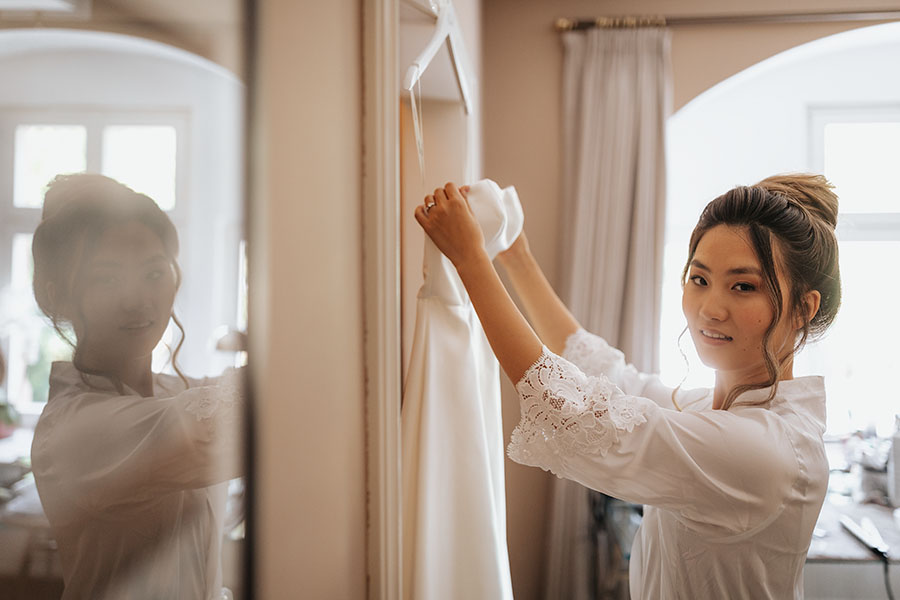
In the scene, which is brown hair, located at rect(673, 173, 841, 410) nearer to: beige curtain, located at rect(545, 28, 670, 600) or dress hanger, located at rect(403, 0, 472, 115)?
dress hanger, located at rect(403, 0, 472, 115)

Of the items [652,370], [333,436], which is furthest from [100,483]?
[652,370]

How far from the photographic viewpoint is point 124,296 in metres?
0.30

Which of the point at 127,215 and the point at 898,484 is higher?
the point at 127,215

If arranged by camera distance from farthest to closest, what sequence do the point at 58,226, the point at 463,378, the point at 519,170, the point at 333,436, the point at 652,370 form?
the point at 519,170, the point at 652,370, the point at 463,378, the point at 333,436, the point at 58,226

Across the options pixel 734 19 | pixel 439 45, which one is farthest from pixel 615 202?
pixel 439 45

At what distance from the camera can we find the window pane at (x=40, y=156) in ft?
0.76

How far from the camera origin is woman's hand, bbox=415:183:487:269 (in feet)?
2.63

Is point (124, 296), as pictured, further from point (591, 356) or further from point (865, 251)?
point (865, 251)

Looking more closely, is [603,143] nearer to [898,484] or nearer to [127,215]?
[898,484]

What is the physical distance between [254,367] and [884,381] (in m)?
3.62

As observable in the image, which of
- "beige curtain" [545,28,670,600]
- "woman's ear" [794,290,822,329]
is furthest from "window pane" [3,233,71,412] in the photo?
"beige curtain" [545,28,670,600]

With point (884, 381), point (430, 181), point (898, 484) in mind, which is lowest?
point (898, 484)

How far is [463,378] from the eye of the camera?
79cm

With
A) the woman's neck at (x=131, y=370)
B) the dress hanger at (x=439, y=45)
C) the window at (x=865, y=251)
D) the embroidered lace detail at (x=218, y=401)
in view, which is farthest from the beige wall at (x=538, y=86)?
the woman's neck at (x=131, y=370)
